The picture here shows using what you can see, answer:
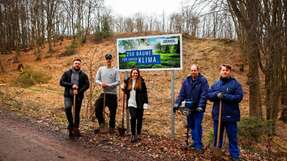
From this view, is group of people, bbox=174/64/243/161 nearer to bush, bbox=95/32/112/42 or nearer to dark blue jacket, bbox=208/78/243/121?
dark blue jacket, bbox=208/78/243/121

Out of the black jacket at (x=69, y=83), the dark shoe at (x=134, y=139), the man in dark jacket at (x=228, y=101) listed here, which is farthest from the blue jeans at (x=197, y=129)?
the black jacket at (x=69, y=83)

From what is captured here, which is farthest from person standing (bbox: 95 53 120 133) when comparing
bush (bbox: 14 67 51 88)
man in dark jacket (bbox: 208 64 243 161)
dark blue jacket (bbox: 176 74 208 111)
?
bush (bbox: 14 67 51 88)

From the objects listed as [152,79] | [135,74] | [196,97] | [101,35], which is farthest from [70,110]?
[101,35]

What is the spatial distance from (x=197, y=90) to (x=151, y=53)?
1.65 meters

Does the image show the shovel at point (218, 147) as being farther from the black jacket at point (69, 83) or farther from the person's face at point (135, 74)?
the black jacket at point (69, 83)

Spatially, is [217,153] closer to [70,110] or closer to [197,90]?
[197,90]

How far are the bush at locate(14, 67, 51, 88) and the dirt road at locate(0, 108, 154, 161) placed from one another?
13962 millimetres

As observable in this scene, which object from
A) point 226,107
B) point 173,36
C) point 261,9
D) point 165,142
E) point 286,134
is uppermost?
point 261,9

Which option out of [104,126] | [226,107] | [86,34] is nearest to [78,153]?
[104,126]

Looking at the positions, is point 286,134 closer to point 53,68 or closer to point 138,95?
point 138,95

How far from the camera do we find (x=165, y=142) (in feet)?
26.1

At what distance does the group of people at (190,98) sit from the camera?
6602 millimetres

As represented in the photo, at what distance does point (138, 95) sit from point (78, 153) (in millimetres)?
1919

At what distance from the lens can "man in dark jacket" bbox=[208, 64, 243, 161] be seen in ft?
21.4
